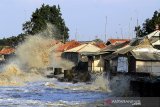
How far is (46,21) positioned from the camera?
102 m

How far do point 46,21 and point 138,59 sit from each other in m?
54.4

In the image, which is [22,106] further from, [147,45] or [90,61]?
[90,61]

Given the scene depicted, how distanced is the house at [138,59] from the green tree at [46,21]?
43.5 metres

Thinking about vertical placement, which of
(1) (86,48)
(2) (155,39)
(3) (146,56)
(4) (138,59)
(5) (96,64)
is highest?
(1) (86,48)

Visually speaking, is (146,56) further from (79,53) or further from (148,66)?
(79,53)

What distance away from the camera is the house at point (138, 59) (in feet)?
162

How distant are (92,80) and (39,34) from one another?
39.1m

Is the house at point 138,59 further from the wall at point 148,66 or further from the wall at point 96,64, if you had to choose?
the wall at point 96,64

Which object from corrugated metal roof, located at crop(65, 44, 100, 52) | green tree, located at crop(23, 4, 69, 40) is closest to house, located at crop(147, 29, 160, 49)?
corrugated metal roof, located at crop(65, 44, 100, 52)

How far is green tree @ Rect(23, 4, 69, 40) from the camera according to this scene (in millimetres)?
98562

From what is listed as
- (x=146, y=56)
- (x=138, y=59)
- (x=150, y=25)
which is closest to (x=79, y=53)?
(x=150, y=25)

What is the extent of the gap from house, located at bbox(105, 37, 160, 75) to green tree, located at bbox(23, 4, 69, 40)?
43479 millimetres

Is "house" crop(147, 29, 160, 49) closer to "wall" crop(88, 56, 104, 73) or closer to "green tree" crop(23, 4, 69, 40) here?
"wall" crop(88, 56, 104, 73)

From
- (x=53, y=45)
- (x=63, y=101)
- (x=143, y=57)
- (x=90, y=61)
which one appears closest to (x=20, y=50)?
(x=53, y=45)
